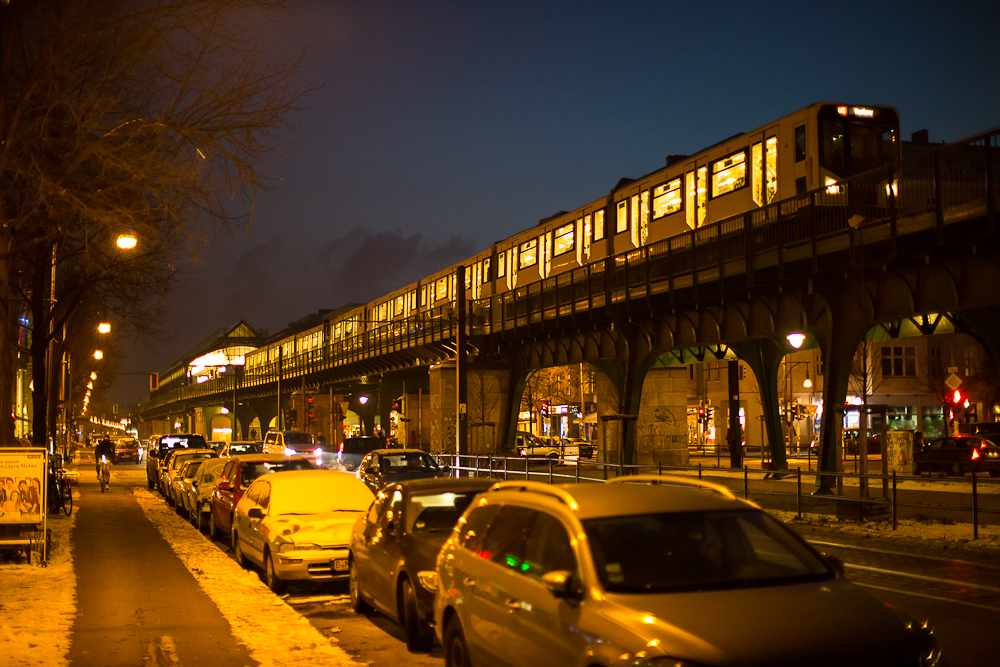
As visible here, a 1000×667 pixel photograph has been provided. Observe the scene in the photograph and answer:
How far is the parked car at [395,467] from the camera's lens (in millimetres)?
22436

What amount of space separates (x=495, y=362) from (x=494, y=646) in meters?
39.6

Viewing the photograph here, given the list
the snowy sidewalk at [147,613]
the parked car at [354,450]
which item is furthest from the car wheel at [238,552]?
the parked car at [354,450]

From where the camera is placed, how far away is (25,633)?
9445mm

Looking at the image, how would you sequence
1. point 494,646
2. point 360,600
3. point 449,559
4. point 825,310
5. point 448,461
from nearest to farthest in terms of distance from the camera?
point 494,646 → point 449,559 → point 360,600 → point 825,310 → point 448,461

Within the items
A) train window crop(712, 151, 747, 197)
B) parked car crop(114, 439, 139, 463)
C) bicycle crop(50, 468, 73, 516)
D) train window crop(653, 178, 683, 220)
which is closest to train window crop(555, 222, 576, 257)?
train window crop(653, 178, 683, 220)

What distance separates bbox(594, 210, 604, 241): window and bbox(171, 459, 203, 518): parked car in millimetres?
15730

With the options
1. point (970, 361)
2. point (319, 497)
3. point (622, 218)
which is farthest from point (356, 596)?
point (970, 361)

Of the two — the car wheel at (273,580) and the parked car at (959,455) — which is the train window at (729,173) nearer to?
the parked car at (959,455)

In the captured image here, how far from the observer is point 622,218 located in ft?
108

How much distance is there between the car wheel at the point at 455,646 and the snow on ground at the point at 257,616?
4.58ft

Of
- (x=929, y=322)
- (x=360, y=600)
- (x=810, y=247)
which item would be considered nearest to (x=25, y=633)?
(x=360, y=600)

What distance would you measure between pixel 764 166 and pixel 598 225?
9.18 m

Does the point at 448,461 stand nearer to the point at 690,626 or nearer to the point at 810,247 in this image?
the point at 810,247

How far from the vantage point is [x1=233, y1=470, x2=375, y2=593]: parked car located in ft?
39.8
